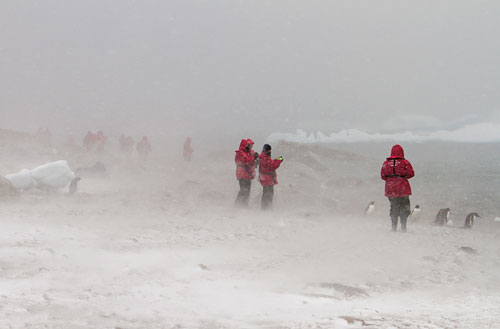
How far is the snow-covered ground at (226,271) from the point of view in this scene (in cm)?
358

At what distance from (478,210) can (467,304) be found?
67.2ft

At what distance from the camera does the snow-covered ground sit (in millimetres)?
3582

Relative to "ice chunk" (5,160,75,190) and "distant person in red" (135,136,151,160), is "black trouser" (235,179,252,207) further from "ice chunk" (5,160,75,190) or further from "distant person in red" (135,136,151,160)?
"distant person in red" (135,136,151,160)

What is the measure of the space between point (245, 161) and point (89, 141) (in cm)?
2370

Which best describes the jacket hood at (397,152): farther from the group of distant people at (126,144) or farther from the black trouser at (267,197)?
the group of distant people at (126,144)

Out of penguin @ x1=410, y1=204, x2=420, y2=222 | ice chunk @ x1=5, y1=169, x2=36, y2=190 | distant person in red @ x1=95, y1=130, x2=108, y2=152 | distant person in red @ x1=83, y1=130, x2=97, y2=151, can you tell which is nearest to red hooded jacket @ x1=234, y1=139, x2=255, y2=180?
penguin @ x1=410, y1=204, x2=420, y2=222

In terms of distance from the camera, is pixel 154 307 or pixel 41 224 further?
pixel 41 224

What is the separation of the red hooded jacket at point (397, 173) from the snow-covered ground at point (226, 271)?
987 millimetres

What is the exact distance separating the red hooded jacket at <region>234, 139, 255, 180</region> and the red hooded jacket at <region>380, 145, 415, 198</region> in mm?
3822

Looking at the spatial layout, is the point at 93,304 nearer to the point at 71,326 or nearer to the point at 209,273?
the point at 71,326

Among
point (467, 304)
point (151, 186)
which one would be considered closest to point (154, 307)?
point (467, 304)

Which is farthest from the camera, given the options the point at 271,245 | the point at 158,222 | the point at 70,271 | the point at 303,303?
the point at 158,222

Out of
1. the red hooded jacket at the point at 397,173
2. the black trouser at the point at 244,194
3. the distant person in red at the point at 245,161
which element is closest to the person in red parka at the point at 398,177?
the red hooded jacket at the point at 397,173

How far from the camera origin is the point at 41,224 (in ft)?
25.7
